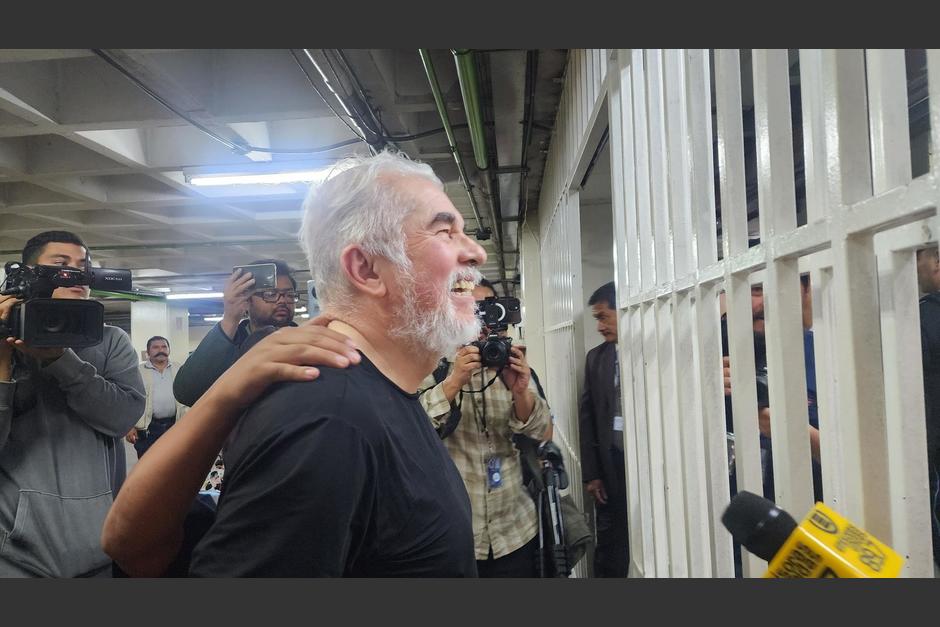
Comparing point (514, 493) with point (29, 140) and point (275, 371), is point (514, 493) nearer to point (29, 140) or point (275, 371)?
point (275, 371)

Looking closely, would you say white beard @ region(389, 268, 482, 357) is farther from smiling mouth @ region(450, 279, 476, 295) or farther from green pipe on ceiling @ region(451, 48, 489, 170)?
green pipe on ceiling @ region(451, 48, 489, 170)

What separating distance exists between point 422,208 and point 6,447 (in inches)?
48.9

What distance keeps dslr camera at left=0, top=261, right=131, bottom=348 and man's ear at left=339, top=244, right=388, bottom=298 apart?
826 mm

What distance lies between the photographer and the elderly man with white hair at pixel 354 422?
0.61m

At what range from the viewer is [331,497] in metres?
0.61

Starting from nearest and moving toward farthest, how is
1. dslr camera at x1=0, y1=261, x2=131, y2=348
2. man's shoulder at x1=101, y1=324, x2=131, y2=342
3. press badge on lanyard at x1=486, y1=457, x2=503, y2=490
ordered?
dslr camera at x1=0, y1=261, x2=131, y2=348
man's shoulder at x1=101, y1=324, x2=131, y2=342
press badge on lanyard at x1=486, y1=457, x2=503, y2=490

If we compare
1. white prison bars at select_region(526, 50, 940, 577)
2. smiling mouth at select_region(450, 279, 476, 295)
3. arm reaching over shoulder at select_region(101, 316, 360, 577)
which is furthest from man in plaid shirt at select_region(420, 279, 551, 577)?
arm reaching over shoulder at select_region(101, 316, 360, 577)

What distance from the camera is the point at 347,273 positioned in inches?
34.2

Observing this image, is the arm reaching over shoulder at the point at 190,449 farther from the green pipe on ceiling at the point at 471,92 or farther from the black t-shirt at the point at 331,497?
the green pipe on ceiling at the point at 471,92

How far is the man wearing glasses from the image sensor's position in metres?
1.58

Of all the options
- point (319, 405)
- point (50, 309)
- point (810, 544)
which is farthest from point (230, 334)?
point (810, 544)

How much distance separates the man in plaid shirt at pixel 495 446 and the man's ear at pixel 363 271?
2.52 feet

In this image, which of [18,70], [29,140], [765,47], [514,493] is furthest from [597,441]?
[29,140]

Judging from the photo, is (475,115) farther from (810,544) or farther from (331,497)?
(810,544)
